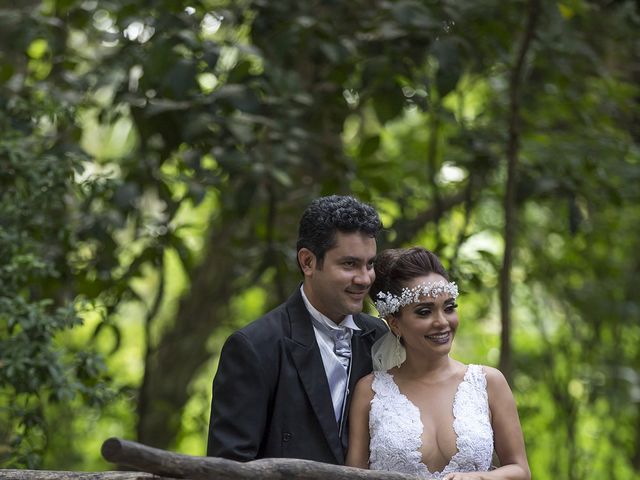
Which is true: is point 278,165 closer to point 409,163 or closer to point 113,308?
point 113,308

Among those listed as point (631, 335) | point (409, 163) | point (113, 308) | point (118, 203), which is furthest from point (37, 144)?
point (631, 335)

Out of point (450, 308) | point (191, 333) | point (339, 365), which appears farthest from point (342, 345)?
point (191, 333)

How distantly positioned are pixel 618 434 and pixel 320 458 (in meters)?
8.73

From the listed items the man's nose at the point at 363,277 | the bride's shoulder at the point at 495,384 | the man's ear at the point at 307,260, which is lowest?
the bride's shoulder at the point at 495,384

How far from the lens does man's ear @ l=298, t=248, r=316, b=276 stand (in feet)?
12.2

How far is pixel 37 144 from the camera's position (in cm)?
564

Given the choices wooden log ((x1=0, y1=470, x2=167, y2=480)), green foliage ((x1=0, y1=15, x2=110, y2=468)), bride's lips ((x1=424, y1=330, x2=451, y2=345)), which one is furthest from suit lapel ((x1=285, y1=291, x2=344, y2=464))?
green foliage ((x1=0, y1=15, x2=110, y2=468))

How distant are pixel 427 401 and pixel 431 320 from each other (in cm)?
31

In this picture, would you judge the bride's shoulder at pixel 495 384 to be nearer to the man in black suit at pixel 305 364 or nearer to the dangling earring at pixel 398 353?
the dangling earring at pixel 398 353

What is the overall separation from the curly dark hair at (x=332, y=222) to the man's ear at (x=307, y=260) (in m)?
0.02

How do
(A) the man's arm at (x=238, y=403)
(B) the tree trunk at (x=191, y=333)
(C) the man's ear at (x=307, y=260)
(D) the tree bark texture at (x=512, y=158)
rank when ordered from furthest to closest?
(B) the tree trunk at (x=191, y=333) → (D) the tree bark texture at (x=512, y=158) → (C) the man's ear at (x=307, y=260) → (A) the man's arm at (x=238, y=403)

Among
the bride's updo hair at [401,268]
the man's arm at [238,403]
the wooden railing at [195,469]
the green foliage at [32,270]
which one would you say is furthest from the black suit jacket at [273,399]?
the green foliage at [32,270]

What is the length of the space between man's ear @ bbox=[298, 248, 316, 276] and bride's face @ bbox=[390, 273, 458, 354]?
0.36 metres

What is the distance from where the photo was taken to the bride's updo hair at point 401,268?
3693 millimetres
